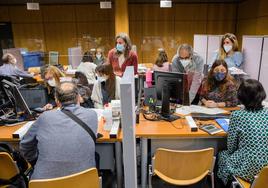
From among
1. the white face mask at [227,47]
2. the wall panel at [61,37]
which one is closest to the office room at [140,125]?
the white face mask at [227,47]

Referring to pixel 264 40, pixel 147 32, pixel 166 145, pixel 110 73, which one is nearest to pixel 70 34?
pixel 147 32

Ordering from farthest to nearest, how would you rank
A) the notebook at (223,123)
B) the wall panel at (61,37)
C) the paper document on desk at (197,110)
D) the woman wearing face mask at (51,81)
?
1. the wall panel at (61,37)
2. the woman wearing face mask at (51,81)
3. the paper document on desk at (197,110)
4. the notebook at (223,123)

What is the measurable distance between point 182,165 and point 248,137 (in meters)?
0.52

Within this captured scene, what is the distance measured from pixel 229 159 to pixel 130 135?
88cm

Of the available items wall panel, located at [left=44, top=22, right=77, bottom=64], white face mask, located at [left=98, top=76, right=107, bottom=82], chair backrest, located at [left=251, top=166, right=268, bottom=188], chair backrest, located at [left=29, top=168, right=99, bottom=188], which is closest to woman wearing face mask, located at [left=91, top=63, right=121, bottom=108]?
white face mask, located at [left=98, top=76, right=107, bottom=82]

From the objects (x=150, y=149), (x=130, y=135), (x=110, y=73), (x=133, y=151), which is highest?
(x=110, y=73)

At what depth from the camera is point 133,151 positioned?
148 cm

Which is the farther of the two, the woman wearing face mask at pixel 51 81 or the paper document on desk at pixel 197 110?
the woman wearing face mask at pixel 51 81

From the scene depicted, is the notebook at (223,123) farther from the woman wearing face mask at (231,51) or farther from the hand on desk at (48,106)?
the woman wearing face mask at (231,51)

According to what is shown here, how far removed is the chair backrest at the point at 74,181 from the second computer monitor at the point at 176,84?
44.4 inches

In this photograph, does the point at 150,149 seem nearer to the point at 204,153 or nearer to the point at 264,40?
the point at 204,153

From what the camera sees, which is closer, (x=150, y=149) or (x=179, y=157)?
(x=179, y=157)

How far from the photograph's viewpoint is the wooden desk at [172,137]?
194cm

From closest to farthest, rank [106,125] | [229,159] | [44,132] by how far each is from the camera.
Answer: [44,132] → [229,159] → [106,125]
